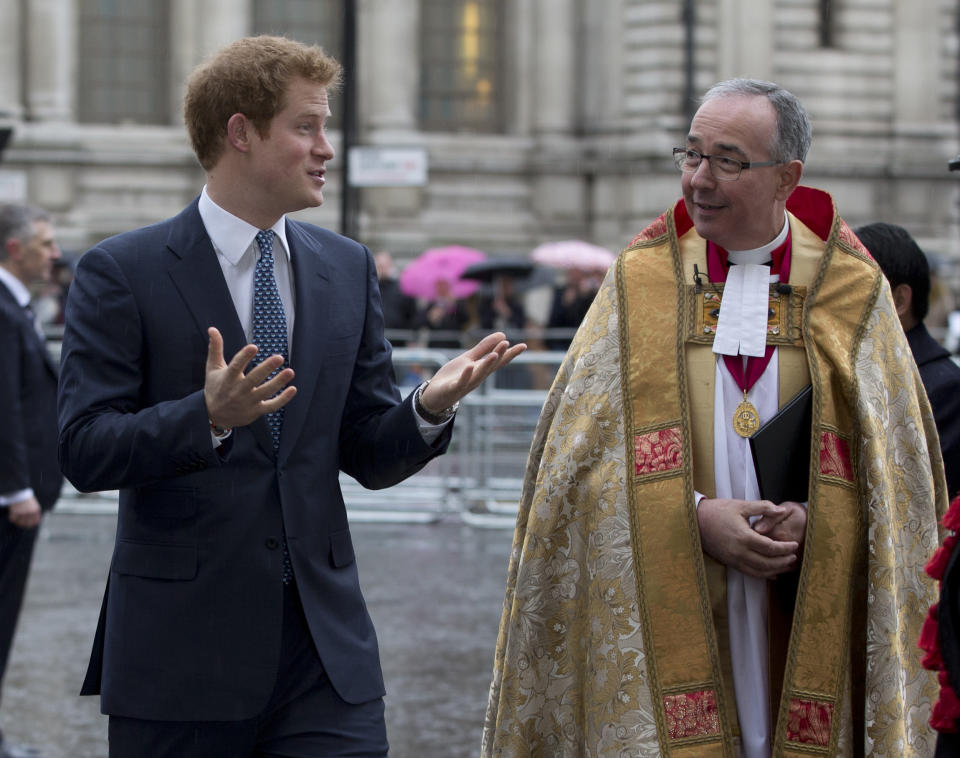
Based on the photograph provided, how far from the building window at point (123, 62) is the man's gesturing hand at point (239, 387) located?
78.4ft

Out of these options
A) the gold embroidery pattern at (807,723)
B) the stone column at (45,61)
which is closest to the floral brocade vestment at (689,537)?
the gold embroidery pattern at (807,723)

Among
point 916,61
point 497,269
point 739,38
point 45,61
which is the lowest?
point 497,269

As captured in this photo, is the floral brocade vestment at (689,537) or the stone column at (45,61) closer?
the floral brocade vestment at (689,537)

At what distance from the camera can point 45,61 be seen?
2556 cm

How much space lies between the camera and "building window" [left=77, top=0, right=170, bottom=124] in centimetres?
2633

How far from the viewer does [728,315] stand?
13.2ft

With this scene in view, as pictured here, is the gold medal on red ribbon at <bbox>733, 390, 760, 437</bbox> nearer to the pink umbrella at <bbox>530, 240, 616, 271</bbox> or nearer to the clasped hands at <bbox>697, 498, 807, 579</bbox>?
the clasped hands at <bbox>697, 498, 807, 579</bbox>

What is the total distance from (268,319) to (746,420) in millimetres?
1101

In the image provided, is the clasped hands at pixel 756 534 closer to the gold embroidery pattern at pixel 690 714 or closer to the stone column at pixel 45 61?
the gold embroidery pattern at pixel 690 714

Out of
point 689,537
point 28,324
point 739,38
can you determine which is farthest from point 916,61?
point 689,537

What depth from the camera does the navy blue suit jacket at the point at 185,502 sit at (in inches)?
138

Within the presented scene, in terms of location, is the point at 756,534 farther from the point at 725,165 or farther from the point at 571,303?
the point at 571,303

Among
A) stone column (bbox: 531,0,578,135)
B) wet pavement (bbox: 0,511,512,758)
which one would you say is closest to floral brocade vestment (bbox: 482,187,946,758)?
wet pavement (bbox: 0,511,512,758)

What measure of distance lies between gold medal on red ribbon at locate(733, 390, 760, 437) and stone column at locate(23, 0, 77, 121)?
2292 centimetres
